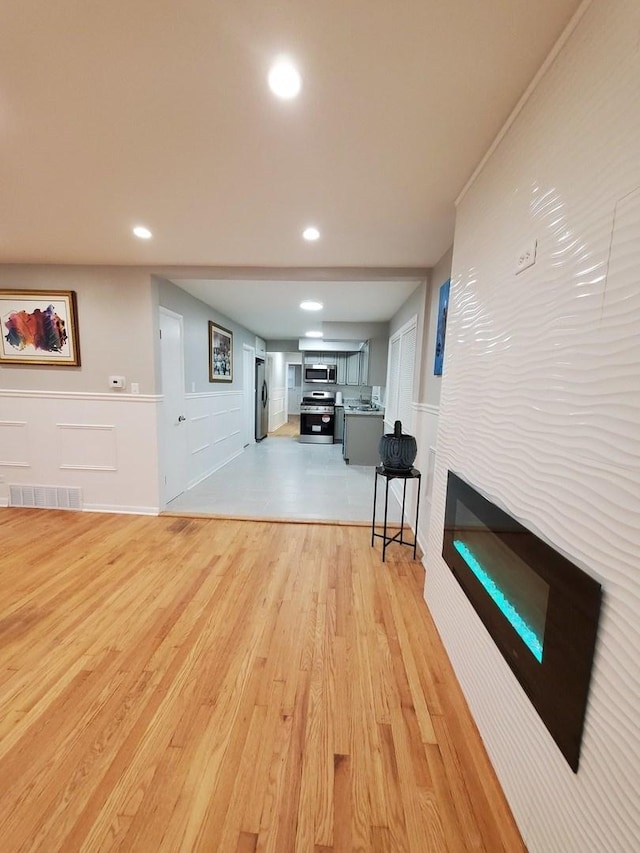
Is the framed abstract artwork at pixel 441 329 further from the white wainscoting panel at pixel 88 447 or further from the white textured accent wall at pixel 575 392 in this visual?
the white wainscoting panel at pixel 88 447

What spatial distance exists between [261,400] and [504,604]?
22.6ft

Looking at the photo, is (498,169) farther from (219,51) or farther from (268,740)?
(268,740)

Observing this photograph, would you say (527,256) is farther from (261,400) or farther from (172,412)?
(261,400)

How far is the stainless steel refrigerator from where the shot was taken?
7.41 m

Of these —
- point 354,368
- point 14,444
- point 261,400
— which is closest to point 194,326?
point 14,444

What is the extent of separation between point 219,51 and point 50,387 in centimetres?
343

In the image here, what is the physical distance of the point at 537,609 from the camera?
1.01 metres

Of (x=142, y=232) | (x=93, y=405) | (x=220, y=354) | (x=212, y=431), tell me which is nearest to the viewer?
(x=142, y=232)

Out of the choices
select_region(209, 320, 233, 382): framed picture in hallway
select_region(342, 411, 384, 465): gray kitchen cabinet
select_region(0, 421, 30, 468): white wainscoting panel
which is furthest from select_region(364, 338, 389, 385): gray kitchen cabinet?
select_region(0, 421, 30, 468): white wainscoting panel

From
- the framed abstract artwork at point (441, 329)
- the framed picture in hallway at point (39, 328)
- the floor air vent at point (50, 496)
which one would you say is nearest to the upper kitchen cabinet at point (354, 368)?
the framed abstract artwork at point (441, 329)

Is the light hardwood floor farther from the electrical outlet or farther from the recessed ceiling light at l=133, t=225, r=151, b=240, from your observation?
the recessed ceiling light at l=133, t=225, r=151, b=240

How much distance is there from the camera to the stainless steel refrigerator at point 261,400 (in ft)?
24.3

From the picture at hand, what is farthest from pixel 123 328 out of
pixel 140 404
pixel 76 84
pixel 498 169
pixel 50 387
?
pixel 498 169

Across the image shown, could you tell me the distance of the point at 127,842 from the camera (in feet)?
3.23
